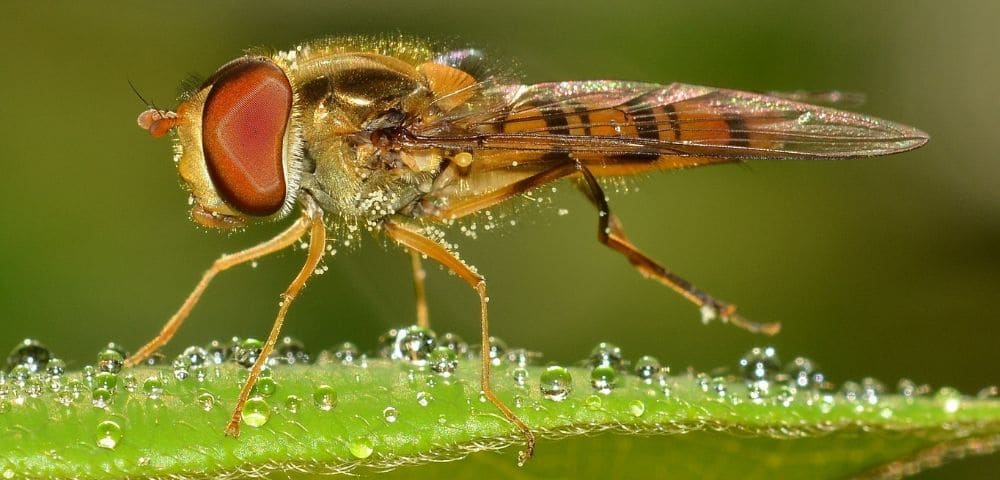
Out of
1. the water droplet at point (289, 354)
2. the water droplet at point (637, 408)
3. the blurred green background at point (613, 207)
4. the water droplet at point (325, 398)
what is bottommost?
the water droplet at point (637, 408)

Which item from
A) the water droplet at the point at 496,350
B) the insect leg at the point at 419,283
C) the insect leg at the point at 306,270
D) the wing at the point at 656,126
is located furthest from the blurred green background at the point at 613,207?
the water droplet at the point at 496,350

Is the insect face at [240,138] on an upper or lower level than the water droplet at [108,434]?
upper

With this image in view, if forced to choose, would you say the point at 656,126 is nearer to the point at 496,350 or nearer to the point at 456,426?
the point at 496,350

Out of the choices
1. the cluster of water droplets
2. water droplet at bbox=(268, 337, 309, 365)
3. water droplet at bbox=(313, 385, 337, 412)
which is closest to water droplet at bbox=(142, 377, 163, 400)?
the cluster of water droplets

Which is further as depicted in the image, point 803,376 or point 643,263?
point 643,263

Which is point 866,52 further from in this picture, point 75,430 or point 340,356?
point 75,430

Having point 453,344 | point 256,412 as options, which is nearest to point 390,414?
point 256,412

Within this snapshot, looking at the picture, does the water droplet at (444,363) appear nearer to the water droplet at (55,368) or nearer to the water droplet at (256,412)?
the water droplet at (256,412)
